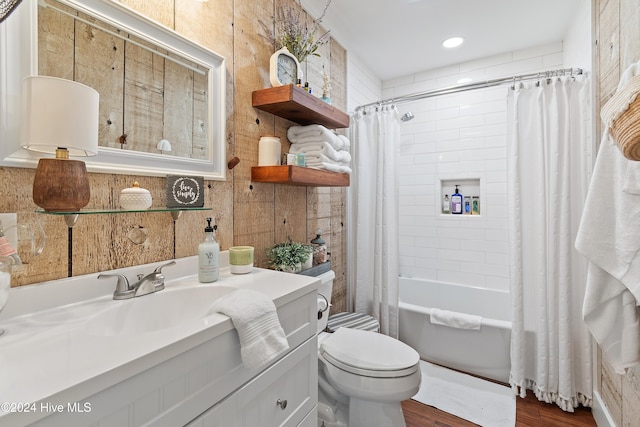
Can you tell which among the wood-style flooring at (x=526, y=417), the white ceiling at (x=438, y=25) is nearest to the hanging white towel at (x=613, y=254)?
the wood-style flooring at (x=526, y=417)

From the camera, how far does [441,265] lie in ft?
9.48

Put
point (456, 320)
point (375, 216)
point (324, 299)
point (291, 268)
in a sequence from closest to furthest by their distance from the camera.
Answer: point (291, 268) < point (324, 299) < point (456, 320) < point (375, 216)

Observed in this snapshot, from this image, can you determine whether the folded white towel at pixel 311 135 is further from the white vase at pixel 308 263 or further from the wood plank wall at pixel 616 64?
the wood plank wall at pixel 616 64

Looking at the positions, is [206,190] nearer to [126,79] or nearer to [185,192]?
[185,192]

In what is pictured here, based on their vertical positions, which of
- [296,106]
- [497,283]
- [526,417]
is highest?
[296,106]

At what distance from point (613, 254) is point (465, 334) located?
1197 mm

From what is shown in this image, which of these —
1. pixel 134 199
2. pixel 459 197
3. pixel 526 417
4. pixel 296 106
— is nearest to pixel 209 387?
pixel 134 199

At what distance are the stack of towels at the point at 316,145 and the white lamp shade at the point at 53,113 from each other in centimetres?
109

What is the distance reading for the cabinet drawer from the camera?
2.72 feet

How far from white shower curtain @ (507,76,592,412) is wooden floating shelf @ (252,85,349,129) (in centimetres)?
121

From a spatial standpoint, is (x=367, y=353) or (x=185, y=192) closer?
(x=185, y=192)

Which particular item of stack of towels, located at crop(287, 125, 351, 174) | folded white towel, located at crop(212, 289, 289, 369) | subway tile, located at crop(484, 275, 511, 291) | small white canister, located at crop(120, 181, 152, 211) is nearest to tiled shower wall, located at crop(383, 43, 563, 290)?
subway tile, located at crop(484, 275, 511, 291)

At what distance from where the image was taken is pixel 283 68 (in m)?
1.57

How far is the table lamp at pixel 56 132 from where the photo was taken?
74cm
